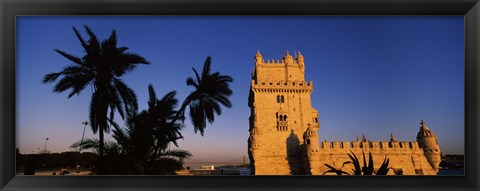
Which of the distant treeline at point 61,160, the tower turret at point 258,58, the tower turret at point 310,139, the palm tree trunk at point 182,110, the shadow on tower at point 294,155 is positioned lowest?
the shadow on tower at point 294,155

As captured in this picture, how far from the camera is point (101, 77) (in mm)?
9930

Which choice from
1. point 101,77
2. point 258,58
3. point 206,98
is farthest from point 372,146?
point 101,77

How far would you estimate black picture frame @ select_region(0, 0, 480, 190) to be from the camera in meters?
6.23

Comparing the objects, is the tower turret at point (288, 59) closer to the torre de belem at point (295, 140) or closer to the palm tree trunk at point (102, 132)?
the torre de belem at point (295, 140)

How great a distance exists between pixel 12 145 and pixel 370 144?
30166 mm

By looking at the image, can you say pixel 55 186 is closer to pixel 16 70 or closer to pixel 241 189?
pixel 16 70

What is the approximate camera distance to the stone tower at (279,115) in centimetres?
3172

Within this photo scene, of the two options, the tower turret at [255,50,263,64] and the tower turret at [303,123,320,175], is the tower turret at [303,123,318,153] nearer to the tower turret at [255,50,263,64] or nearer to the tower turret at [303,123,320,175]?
the tower turret at [303,123,320,175]

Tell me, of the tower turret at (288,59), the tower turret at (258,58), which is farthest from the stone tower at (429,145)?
the tower turret at (258,58)

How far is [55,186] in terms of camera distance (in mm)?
6387
